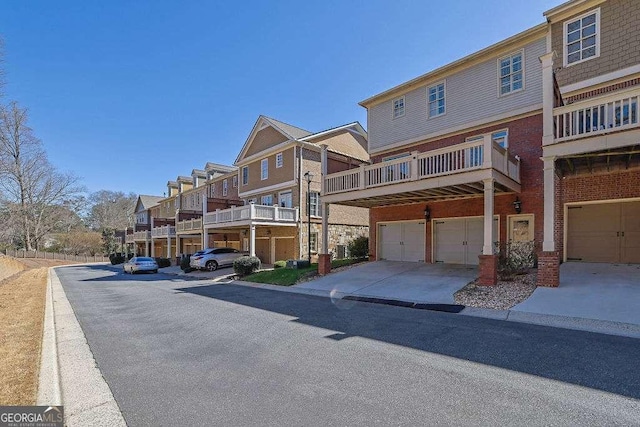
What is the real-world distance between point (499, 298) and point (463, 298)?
0.88 metres

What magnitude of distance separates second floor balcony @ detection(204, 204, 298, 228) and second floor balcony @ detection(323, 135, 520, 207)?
7006 millimetres

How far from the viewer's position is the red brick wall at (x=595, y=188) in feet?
35.8

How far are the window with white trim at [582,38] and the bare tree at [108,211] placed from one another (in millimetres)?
74420

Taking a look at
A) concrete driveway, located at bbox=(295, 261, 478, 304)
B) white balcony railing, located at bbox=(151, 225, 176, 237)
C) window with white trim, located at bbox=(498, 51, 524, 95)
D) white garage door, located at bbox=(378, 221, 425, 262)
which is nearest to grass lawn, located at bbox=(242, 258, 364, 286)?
concrete driveway, located at bbox=(295, 261, 478, 304)

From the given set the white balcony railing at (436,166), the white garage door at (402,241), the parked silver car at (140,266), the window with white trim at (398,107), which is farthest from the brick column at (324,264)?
the parked silver car at (140,266)

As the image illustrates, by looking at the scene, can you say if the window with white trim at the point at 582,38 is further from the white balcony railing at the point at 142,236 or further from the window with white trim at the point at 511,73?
the white balcony railing at the point at 142,236

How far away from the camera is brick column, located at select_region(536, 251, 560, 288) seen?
29.7 feet

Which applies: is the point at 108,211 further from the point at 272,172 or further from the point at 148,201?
the point at 272,172

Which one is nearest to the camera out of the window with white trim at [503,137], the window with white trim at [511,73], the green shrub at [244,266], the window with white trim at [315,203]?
the window with white trim at [511,73]

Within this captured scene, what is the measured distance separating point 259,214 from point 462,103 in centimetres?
1273

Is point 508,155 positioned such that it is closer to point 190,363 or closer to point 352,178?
point 352,178

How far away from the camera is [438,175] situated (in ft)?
36.4

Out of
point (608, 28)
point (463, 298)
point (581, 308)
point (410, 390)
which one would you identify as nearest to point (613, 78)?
point (608, 28)

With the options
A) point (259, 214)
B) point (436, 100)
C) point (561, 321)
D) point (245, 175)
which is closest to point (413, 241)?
point (436, 100)
